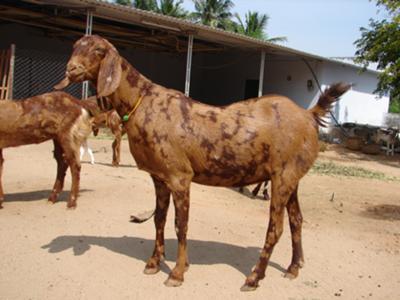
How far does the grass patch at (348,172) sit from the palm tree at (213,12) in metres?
32.6

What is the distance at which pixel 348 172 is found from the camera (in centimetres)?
1356

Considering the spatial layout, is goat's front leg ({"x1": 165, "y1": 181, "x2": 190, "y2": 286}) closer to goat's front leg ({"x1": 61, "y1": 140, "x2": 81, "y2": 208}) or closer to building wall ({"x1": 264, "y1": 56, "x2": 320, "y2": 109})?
goat's front leg ({"x1": 61, "y1": 140, "x2": 81, "y2": 208})

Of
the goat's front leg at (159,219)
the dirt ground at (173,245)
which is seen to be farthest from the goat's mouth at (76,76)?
the dirt ground at (173,245)

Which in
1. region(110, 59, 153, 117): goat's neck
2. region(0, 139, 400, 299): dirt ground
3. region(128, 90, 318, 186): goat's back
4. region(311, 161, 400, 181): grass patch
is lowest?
region(311, 161, 400, 181): grass patch

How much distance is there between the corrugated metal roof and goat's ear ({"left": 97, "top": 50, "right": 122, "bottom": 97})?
30.6 ft

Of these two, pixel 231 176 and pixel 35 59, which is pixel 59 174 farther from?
pixel 35 59

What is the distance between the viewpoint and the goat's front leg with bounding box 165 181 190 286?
4078 millimetres

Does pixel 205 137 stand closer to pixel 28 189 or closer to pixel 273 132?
pixel 273 132

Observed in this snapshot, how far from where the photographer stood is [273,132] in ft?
13.5

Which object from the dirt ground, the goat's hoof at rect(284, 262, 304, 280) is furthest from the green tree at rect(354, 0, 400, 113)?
the goat's hoof at rect(284, 262, 304, 280)

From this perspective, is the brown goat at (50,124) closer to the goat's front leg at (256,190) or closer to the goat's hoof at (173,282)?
the goat's hoof at (173,282)

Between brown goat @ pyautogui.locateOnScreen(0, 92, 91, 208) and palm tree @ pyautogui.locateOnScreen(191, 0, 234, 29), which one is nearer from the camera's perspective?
brown goat @ pyautogui.locateOnScreen(0, 92, 91, 208)

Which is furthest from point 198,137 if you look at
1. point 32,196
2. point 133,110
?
point 32,196

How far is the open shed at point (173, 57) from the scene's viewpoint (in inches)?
619
